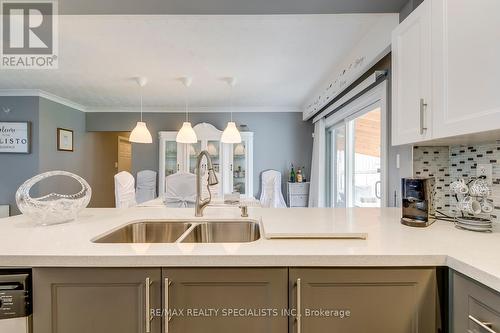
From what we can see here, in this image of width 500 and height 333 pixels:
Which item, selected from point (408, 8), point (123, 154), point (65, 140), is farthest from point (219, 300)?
point (123, 154)

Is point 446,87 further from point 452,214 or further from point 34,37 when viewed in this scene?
point 34,37

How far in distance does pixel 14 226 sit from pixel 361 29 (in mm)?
2592

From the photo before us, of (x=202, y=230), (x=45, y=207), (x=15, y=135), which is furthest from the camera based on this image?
(x=15, y=135)

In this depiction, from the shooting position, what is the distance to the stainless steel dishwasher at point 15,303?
2.74ft

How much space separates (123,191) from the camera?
3.63 metres

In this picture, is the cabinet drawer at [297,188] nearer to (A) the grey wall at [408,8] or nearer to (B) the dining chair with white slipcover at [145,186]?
(B) the dining chair with white slipcover at [145,186]

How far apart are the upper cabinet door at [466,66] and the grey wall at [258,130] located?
149 inches

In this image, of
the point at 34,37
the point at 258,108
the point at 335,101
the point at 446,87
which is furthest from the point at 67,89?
the point at 446,87

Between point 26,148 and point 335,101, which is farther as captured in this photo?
point 26,148

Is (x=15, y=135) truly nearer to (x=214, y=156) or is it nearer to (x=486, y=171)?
(x=214, y=156)

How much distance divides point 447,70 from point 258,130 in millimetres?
3890

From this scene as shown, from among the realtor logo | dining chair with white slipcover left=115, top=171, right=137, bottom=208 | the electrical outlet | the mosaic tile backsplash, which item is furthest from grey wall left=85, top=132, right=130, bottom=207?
the electrical outlet

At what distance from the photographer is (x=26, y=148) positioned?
3850mm

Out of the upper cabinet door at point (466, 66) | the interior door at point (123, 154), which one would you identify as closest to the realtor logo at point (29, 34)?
the upper cabinet door at point (466, 66)
